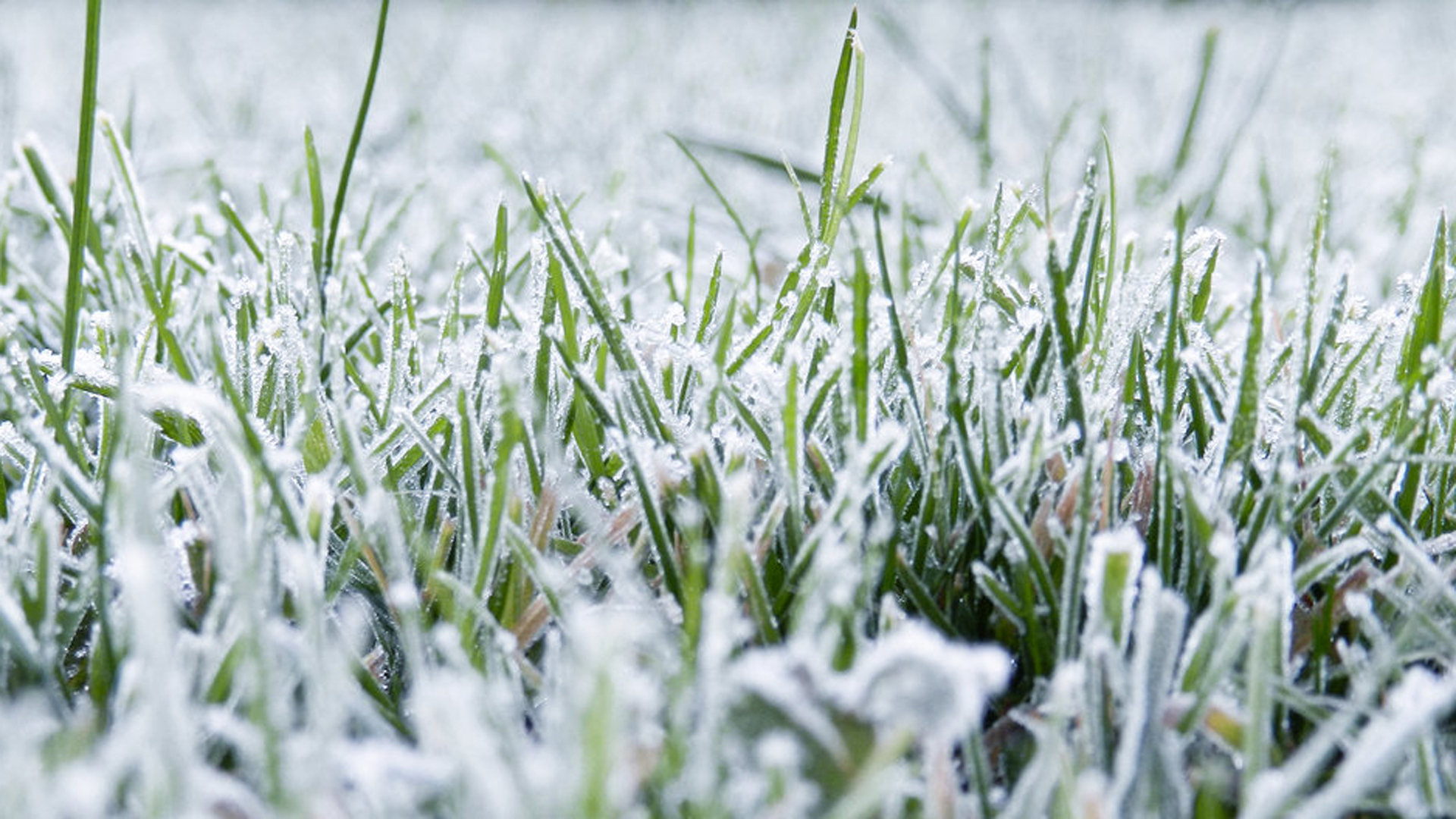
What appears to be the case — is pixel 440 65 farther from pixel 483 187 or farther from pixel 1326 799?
pixel 1326 799

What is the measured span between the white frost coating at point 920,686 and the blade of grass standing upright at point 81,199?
0.47 m

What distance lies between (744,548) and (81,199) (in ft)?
1.37

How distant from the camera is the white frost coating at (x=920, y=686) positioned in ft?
1.16

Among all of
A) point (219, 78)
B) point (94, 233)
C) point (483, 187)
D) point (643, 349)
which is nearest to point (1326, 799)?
point (643, 349)

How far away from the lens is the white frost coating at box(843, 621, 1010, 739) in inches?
14.0

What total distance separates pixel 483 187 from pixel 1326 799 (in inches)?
46.0

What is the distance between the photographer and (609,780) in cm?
34

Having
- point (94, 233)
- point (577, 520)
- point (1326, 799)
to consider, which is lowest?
point (1326, 799)

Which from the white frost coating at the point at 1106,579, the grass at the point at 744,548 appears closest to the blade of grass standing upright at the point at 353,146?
the grass at the point at 744,548

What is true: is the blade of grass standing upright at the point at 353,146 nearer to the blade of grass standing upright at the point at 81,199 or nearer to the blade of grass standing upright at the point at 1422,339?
the blade of grass standing upright at the point at 81,199

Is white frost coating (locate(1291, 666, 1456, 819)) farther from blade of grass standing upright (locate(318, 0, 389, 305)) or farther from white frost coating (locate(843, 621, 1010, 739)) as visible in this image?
blade of grass standing upright (locate(318, 0, 389, 305))

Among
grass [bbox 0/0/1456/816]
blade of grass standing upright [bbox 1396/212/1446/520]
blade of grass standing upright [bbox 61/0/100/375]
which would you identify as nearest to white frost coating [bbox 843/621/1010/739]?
grass [bbox 0/0/1456/816]

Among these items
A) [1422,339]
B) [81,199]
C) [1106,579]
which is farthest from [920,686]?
[81,199]

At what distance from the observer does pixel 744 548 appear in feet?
1.62
